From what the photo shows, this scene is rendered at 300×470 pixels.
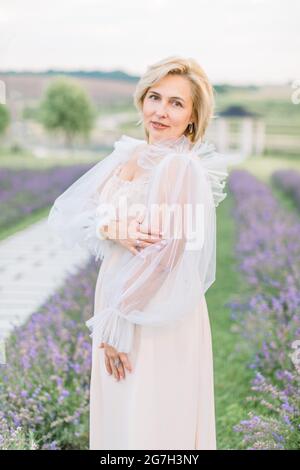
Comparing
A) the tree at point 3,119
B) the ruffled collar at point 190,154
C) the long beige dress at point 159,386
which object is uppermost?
the tree at point 3,119

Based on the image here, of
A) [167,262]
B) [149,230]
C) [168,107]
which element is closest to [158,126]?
[168,107]

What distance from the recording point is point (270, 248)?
19.4ft

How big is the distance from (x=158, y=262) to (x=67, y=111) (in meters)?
16.8

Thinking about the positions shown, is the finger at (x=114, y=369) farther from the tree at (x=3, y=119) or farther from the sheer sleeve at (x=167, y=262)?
the tree at (x=3, y=119)

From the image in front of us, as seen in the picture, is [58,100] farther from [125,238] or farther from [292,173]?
[125,238]

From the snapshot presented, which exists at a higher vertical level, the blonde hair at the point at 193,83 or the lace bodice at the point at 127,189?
the blonde hair at the point at 193,83

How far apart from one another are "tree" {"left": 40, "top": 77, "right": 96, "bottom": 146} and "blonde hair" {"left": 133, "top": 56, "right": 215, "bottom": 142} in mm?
15477

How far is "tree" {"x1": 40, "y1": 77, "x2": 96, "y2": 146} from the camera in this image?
680 inches

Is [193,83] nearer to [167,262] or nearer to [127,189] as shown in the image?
[127,189]

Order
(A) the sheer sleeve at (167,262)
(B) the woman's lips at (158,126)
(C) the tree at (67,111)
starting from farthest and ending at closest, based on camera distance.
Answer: (C) the tree at (67,111), (B) the woman's lips at (158,126), (A) the sheer sleeve at (167,262)

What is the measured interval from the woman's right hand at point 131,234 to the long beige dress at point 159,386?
0.07 meters

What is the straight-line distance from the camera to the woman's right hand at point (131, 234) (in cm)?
186

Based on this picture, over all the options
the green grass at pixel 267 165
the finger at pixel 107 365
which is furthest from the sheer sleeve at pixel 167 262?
the green grass at pixel 267 165

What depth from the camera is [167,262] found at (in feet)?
6.05
